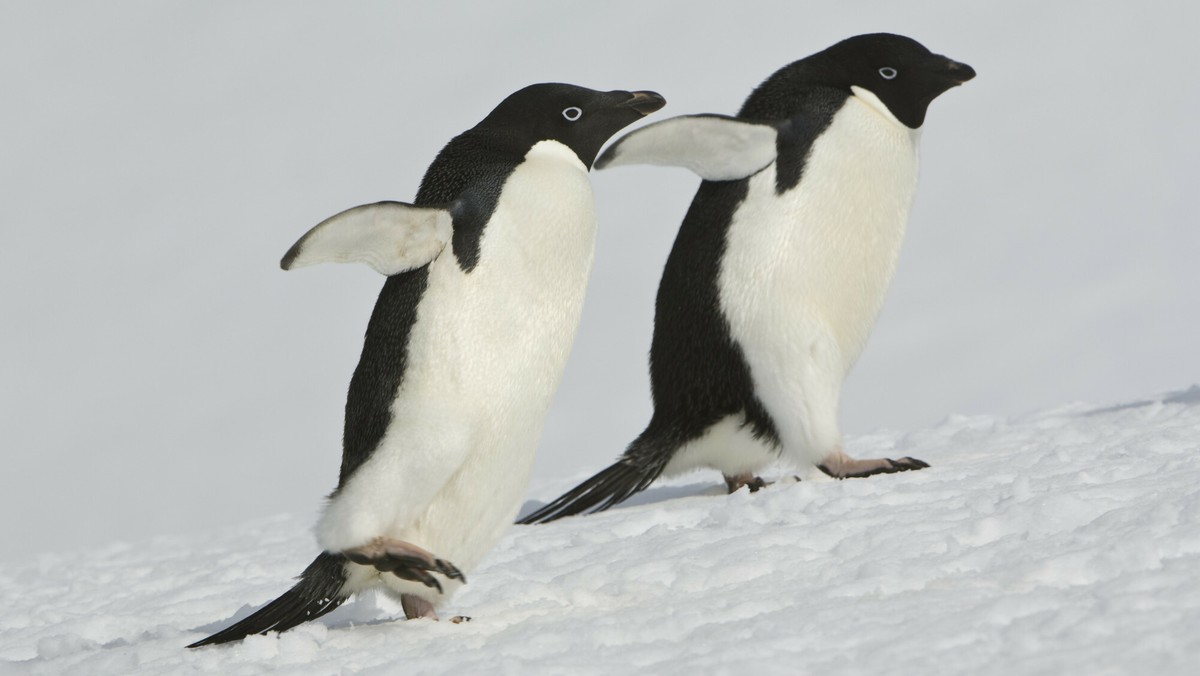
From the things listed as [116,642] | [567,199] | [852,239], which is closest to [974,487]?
[852,239]

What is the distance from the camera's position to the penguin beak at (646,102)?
4086 millimetres

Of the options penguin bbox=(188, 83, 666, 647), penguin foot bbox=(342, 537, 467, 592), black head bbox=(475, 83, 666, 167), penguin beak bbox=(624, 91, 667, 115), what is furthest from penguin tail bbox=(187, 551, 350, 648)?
penguin beak bbox=(624, 91, 667, 115)

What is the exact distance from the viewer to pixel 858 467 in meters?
5.04

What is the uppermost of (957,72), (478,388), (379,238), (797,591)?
(957,72)

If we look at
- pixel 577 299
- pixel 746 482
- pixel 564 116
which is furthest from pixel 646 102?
pixel 746 482

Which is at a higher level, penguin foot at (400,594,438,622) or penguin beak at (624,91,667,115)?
penguin beak at (624,91,667,115)

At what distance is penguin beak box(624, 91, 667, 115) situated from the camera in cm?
409

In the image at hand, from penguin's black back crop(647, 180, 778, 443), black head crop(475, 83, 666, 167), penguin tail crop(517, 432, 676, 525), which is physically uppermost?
black head crop(475, 83, 666, 167)

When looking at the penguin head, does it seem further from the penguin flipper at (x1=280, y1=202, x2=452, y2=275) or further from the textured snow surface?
the penguin flipper at (x1=280, y1=202, x2=452, y2=275)

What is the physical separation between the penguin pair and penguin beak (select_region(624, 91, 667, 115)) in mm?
15

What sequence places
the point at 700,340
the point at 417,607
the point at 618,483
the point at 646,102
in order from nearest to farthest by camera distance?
the point at 417,607
the point at 646,102
the point at 700,340
the point at 618,483

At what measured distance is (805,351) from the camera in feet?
16.3

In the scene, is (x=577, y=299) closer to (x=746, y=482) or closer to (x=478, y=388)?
(x=478, y=388)

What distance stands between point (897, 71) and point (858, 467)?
4.82ft
